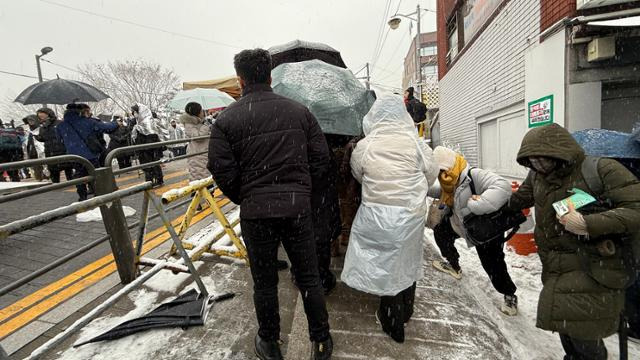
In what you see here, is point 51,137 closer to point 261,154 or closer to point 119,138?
point 119,138

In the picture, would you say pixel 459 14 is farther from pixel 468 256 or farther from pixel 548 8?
pixel 468 256

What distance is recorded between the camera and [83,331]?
2594mm

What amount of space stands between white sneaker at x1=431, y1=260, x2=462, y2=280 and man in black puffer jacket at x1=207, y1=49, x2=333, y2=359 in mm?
2078

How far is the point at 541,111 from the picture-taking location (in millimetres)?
5895

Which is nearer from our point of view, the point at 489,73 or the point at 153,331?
the point at 153,331

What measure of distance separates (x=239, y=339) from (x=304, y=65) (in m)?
2.66

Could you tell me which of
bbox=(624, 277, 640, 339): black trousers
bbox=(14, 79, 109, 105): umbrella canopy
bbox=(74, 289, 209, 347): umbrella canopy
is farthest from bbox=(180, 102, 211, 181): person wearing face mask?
bbox=(624, 277, 640, 339): black trousers

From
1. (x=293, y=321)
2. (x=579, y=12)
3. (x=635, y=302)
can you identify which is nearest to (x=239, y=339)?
(x=293, y=321)

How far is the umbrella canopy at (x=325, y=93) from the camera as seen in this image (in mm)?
3191

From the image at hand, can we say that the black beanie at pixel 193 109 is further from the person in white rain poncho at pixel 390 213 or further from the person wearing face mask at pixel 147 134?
the person in white rain poncho at pixel 390 213

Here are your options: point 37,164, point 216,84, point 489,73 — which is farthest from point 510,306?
point 216,84

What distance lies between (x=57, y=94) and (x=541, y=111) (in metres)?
8.46

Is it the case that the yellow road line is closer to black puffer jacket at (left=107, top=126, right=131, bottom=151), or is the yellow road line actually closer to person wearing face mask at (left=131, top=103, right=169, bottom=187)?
person wearing face mask at (left=131, top=103, right=169, bottom=187)

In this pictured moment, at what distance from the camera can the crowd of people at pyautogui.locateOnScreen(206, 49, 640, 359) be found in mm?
1992
